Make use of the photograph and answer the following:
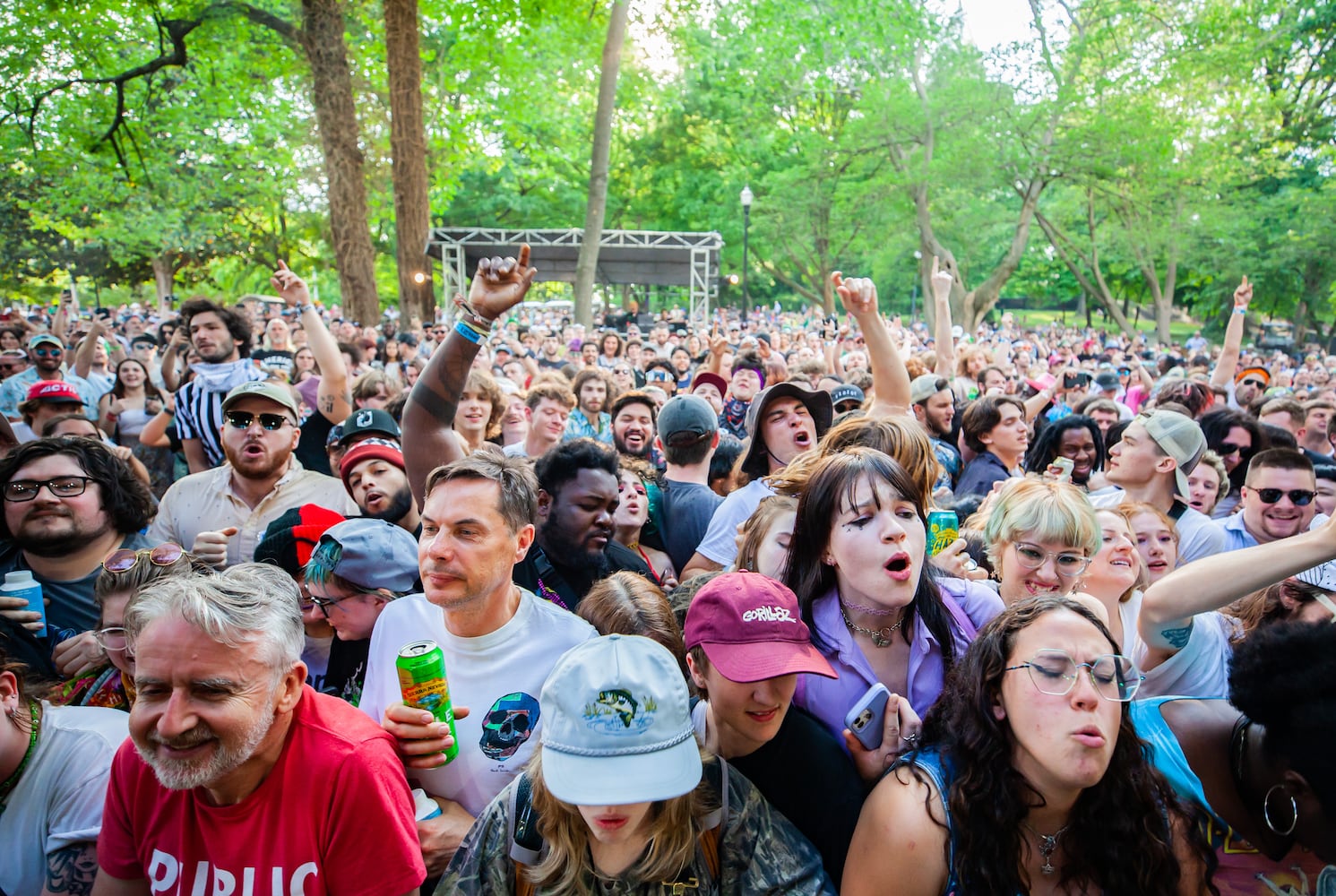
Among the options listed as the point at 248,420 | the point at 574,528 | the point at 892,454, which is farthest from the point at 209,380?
the point at 892,454

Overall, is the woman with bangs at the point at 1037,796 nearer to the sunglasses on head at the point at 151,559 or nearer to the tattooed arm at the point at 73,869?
the tattooed arm at the point at 73,869

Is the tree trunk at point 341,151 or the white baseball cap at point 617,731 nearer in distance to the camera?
the white baseball cap at point 617,731

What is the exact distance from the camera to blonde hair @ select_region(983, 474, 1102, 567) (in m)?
2.75

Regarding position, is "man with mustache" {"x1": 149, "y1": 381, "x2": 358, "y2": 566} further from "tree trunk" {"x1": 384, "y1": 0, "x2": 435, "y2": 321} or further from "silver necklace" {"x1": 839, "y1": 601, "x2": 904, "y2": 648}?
"tree trunk" {"x1": 384, "y1": 0, "x2": 435, "y2": 321}

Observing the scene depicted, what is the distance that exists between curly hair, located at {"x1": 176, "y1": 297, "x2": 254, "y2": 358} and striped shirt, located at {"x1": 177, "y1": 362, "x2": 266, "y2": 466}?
0.46m

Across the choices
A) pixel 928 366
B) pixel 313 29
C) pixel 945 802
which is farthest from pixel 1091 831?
pixel 313 29

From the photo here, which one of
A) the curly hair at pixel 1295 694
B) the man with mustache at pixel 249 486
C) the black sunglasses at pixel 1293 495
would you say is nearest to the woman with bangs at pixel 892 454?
the curly hair at pixel 1295 694

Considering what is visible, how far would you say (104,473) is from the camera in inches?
134

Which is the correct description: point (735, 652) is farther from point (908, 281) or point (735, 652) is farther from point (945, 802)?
point (908, 281)

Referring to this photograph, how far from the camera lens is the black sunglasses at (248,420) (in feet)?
13.3

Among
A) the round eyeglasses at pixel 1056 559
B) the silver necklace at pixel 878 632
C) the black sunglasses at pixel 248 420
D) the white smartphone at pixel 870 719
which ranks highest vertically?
the black sunglasses at pixel 248 420

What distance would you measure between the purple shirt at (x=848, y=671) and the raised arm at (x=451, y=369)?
1845mm

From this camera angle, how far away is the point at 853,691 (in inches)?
86.7

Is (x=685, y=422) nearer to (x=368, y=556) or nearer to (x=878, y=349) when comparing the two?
(x=878, y=349)
